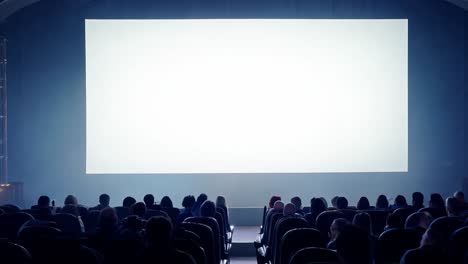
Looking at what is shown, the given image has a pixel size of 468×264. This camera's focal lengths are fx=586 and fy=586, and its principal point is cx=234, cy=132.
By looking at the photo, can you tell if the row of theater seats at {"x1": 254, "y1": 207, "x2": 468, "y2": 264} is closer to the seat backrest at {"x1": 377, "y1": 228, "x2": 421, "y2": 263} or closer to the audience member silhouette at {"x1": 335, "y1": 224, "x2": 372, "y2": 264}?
the seat backrest at {"x1": 377, "y1": 228, "x2": 421, "y2": 263}

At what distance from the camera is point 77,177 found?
45.6 ft

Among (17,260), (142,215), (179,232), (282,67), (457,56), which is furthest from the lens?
(457,56)

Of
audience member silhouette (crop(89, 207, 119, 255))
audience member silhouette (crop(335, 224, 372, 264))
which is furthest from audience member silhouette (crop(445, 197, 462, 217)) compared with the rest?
audience member silhouette (crop(89, 207, 119, 255))

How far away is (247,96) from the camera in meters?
12.9

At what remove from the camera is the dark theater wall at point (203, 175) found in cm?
1363

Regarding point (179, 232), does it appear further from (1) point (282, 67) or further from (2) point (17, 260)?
(1) point (282, 67)

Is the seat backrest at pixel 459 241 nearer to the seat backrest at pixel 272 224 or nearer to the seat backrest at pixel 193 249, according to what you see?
the seat backrest at pixel 193 249

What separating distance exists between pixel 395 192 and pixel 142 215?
8.54 meters

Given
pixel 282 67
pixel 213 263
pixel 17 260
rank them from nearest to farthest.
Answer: pixel 17 260
pixel 213 263
pixel 282 67

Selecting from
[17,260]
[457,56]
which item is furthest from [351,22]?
[17,260]

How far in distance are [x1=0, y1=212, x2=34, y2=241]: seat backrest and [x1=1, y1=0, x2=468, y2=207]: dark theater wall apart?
7.40 m

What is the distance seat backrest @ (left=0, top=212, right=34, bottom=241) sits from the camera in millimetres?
6184

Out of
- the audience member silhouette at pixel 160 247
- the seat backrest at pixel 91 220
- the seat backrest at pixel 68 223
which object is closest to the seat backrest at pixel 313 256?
the audience member silhouette at pixel 160 247

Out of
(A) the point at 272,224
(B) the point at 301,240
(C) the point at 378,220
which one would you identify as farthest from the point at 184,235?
(C) the point at 378,220
